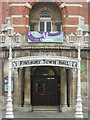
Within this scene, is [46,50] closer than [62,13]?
Yes

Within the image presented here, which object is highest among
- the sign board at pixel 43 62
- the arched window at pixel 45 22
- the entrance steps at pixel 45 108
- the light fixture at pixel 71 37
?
the arched window at pixel 45 22

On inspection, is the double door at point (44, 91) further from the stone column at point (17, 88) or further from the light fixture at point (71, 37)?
the light fixture at point (71, 37)

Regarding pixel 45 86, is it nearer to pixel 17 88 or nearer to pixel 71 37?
pixel 17 88

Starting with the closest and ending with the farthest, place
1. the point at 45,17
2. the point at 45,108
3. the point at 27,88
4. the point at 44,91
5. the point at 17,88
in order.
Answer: the point at 17,88
the point at 27,88
the point at 45,108
the point at 45,17
the point at 44,91

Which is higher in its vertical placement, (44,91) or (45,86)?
(45,86)

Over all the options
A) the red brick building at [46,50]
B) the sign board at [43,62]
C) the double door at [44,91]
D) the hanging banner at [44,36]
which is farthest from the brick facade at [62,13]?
the sign board at [43,62]

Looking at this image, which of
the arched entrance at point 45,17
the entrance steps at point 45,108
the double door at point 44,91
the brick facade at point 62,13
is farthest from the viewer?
the double door at point 44,91

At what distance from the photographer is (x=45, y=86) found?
81.6 feet

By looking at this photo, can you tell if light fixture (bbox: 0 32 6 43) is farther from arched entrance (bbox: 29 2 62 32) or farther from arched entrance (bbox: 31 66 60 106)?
arched entrance (bbox: 31 66 60 106)

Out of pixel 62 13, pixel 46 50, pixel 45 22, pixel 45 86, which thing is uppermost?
pixel 62 13

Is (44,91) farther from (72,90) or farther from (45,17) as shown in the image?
(45,17)

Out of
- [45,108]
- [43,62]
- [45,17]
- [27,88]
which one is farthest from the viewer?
[45,17]

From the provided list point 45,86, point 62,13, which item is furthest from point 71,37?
point 45,86

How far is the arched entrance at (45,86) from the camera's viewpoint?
24.8 metres
